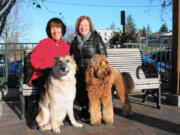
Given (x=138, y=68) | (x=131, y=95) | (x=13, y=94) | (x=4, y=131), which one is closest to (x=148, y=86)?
(x=138, y=68)

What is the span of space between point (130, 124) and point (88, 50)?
154 cm

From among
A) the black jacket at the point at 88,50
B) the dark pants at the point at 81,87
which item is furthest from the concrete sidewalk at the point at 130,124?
the black jacket at the point at 88,50

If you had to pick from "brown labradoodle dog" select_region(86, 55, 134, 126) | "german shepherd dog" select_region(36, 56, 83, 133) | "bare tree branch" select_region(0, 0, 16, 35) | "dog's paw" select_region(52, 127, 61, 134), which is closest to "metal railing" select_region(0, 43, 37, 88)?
"bare tree branch" select_region(0, 0, 16, 35)

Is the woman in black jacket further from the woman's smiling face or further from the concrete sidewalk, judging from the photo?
the concrete sidewalk

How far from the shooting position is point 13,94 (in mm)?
5336

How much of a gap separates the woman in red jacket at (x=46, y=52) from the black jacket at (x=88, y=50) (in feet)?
0.94

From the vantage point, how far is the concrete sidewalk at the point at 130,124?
294cm

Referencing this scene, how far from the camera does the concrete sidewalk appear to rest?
2.94m

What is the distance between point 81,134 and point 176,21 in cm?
338

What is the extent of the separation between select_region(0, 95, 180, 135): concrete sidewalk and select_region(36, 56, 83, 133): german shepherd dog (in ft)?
0.60

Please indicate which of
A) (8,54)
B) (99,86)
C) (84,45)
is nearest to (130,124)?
(99,86)

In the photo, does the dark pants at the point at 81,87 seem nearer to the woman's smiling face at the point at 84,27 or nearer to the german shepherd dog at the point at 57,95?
the german shepherd dog at the point at 57,95

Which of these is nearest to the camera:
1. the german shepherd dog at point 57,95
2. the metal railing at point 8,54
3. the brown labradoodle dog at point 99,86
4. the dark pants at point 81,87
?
the german shepherd dog at point 57,95

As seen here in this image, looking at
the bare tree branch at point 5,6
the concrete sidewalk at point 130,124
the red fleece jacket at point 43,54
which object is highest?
the bare tree branch at point 5,6
